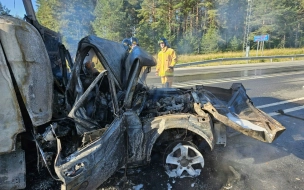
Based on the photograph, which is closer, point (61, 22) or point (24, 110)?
point (24, 110)

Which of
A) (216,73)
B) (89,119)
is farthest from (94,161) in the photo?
(216,73)

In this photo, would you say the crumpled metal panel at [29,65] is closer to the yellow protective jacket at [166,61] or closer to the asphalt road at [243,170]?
the asphalt road at [243,170]

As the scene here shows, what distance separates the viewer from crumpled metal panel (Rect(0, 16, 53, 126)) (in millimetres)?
2057

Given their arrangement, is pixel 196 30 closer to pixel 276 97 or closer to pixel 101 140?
pixel 276 97

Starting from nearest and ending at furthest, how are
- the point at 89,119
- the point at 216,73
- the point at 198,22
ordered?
the point at 89,119 → the point at 216,73 → the point at 198,22

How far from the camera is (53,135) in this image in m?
2.34

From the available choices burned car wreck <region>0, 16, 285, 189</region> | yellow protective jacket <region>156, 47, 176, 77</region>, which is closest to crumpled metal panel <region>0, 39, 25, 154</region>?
burned car wreck <region>0, 16, 285, 189</region>

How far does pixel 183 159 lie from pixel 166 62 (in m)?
4.03

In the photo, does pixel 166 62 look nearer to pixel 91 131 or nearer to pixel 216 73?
pixel 91 131

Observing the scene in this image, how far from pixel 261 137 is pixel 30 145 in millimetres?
2760

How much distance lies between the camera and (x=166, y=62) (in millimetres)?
6504

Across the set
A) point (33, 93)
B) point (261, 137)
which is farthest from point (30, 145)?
point (261, 137)

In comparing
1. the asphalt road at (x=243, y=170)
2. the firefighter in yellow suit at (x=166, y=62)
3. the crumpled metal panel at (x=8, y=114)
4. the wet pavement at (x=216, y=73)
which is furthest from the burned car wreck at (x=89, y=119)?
the wet pavement at (x=216, y=73)

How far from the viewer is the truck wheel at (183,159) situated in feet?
9.38
